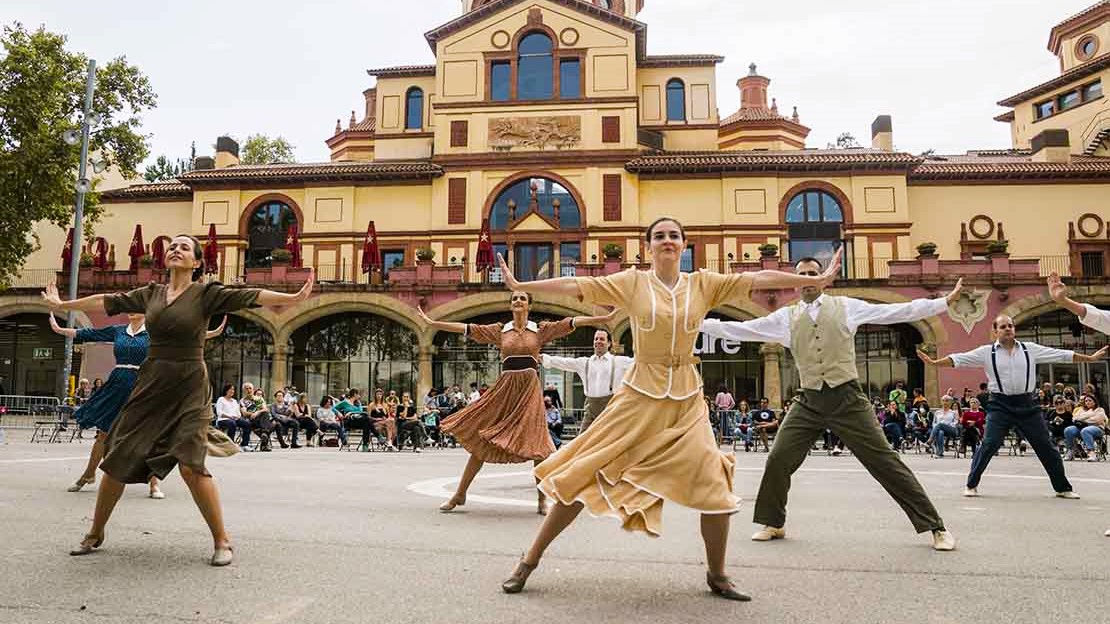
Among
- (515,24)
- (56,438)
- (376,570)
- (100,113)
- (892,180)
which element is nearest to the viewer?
(376,570)

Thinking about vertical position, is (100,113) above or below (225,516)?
above

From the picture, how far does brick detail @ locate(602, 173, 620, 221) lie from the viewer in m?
34.0

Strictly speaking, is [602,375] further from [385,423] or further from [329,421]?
[329,421]

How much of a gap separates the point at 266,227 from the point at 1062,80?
3967cm

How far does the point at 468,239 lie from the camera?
34469mm

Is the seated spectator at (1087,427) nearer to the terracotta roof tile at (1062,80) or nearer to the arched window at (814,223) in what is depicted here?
the arched window at (814,223)

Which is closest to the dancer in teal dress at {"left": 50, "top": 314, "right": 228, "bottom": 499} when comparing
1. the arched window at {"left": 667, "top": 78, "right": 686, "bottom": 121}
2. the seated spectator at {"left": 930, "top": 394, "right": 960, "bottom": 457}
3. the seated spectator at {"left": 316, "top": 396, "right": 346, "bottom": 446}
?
the seated spectator at {"left": 316, "top": 396, "right": 346, "bottom": 446}

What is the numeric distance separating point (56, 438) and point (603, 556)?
1833 cm

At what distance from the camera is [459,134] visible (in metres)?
35.4

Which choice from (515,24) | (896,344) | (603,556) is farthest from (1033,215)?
(603,556)

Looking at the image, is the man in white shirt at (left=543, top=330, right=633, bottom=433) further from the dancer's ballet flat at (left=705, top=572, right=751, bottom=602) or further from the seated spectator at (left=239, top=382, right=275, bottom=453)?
the seated spectator at (left=239, top=382, right=275, bottom=453)

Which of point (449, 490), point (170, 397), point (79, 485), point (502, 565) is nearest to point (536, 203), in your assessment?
point (449, 490)

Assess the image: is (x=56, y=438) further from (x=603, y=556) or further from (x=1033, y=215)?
(x=1033, y=215)

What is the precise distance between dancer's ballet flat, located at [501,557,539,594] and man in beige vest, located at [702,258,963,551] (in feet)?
7.06
